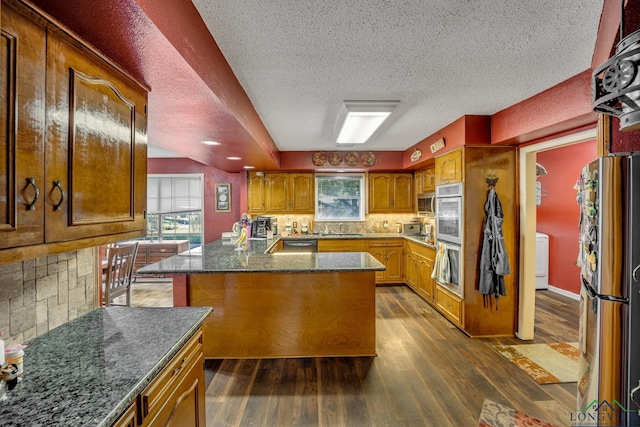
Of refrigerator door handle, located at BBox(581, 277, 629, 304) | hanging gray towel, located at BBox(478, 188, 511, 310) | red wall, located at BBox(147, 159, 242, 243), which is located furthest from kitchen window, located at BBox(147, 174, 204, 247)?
refrigerator door handle, located at BBox(581, 277, 629, 304)

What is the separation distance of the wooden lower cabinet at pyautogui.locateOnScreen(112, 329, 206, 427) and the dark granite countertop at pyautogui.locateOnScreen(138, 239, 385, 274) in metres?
1.02

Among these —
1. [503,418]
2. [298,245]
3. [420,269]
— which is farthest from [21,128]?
[420,269]

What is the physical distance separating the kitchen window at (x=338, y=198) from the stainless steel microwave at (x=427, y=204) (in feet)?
3.65

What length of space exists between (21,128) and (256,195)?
4872 mm

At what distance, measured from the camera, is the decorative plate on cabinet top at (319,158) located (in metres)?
5.54

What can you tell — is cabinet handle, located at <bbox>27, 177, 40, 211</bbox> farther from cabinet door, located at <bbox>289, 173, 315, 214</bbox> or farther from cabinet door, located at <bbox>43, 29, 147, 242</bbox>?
cabinet door, located at <bbox>289, 173, 315, 214</bbox>

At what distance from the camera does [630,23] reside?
1.26 m

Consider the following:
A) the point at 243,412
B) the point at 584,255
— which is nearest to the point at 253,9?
the point at 584,255

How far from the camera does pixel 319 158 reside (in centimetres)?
554

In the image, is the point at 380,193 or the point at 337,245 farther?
the point at 380,193

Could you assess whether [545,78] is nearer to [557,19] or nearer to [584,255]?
[557,19]

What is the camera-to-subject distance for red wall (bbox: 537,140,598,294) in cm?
472

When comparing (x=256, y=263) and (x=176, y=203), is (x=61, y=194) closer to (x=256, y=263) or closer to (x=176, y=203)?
(x=256, y=263)

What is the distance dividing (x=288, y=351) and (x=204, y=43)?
2581mm
